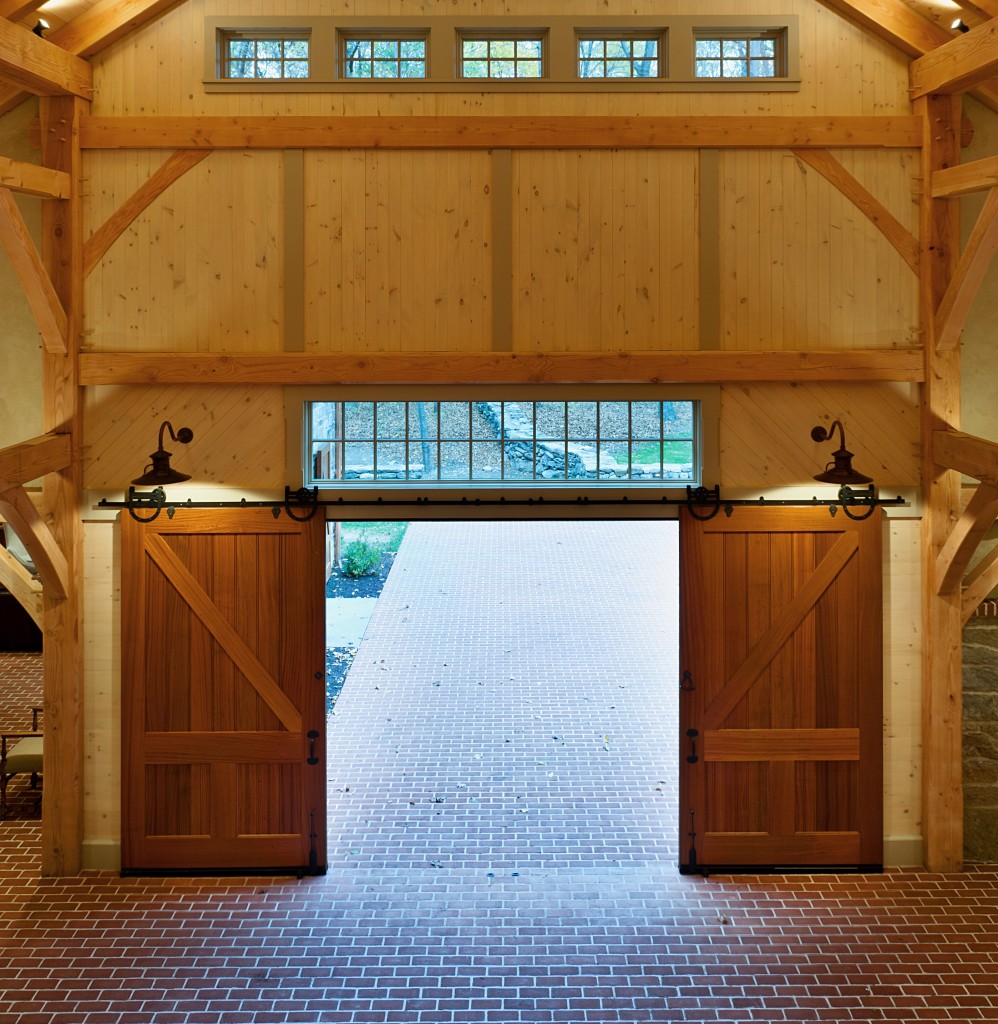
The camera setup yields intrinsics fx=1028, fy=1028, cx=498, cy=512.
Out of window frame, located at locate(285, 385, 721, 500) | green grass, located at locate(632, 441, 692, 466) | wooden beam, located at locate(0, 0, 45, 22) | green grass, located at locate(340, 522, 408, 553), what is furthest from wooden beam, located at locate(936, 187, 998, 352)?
green grass, located at locate(340, 522, 408, 553)

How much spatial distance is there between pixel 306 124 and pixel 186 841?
4959 millimetres

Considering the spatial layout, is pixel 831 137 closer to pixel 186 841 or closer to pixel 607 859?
pixel 607 859

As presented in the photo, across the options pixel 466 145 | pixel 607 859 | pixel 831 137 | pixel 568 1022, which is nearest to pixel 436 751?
pixel 607 859

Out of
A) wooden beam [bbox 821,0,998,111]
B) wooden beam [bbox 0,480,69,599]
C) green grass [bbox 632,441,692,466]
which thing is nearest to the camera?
wooden beam [bbox 0,480,69,599]

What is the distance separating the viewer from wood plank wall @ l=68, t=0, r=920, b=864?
22.9 ft

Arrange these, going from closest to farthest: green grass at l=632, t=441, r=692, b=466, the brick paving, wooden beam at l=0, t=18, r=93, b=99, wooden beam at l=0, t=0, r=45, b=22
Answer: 1. the brick paving
2. wooden beam at l=0, t=0, r=45, b=22
3. wooden beam at l=0, t=18, r=93, b=99
4. green grass at l=632, t=441, r=692, b=466

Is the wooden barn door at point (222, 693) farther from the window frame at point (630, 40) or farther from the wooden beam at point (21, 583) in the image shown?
the window frame at point (630, 40)

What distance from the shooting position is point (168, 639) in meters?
7.06

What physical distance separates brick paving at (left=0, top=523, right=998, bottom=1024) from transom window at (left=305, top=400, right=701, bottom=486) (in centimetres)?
276

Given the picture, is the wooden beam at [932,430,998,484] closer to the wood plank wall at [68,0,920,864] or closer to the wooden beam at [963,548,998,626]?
the wood plank wall at [68,0,920,864]

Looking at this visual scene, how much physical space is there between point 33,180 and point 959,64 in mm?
5841

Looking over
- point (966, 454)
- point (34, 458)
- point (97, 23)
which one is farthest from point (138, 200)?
point (966, 454)

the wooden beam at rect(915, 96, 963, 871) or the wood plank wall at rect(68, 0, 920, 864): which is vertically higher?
the wood plank wall at rect(68, 0, 920, 864)

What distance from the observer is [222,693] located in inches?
279
